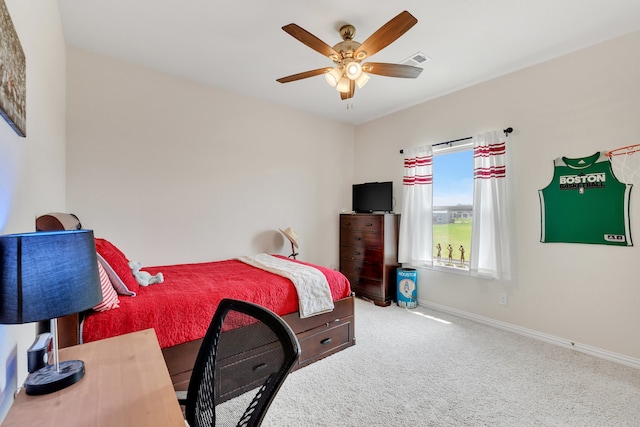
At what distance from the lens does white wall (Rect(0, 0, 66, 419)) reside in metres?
1.03

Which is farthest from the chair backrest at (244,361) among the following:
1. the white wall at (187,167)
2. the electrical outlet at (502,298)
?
the electrical outlet at (502,298)

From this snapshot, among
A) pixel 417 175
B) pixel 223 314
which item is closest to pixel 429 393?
pixel 223 314

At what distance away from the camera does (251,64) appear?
2949 millimetres

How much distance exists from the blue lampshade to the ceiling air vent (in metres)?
2.91

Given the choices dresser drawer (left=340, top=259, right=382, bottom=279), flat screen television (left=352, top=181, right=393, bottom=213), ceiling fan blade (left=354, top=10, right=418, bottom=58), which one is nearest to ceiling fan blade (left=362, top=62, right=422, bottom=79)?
ceiling fan blade (left=354, top=10, right=418, bottom=58)

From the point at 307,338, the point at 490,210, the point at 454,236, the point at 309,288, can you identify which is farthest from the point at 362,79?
the point at 454,236

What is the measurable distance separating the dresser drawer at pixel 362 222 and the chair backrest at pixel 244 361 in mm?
3000

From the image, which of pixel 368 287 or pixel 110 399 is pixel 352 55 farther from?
pixel 368 287

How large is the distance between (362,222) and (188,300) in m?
2.69

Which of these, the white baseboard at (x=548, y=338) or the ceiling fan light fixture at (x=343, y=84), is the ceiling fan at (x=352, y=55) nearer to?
the ceiling fan light fixture at (x=343, y=84)

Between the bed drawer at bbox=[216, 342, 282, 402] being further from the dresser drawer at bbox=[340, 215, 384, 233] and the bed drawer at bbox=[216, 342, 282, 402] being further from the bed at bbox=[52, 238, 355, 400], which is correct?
the dresser drawer at bbox=[340, 215, 384, 233]

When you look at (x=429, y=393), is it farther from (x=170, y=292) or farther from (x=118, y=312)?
(x=118, y=312)

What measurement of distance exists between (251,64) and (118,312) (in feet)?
8.16

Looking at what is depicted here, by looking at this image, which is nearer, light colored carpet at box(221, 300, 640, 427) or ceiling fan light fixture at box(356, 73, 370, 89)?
light colored carpet at box(221, 300, 640, 427)
